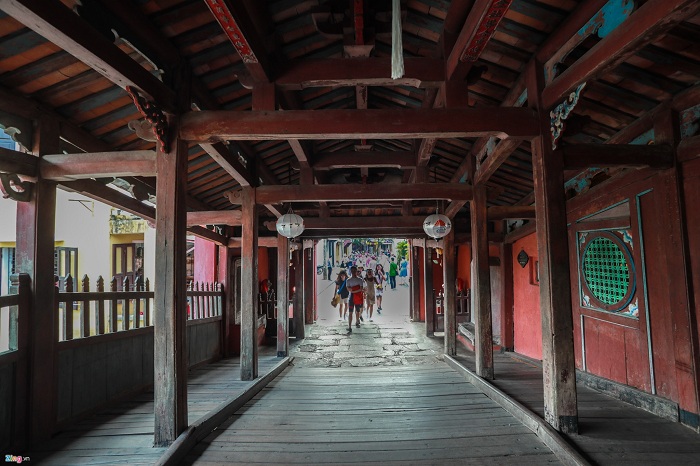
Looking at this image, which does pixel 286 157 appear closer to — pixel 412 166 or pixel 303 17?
pixel 412 166

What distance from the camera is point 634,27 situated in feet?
9.27

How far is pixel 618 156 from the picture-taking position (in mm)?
4379

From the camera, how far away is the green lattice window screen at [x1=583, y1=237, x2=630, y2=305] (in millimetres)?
5395

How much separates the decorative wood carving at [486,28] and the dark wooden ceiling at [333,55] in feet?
0.21

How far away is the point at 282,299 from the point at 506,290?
4952 mm

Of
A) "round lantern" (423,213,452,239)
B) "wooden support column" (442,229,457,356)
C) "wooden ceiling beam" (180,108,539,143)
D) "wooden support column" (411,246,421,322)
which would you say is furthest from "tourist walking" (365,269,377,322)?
"wooden ceiling beam" (180,108,539,143)

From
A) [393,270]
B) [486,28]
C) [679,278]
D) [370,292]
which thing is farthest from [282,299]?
[393,270]

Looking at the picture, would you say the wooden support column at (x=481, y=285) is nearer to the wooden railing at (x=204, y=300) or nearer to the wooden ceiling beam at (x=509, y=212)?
the wooden ceiling beam at (x=509, y=212)

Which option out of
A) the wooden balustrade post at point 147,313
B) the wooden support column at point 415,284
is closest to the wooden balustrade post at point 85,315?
the wooden balustrade post at point 147,313

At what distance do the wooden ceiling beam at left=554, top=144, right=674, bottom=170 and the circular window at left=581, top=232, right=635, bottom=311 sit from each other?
4.24ft

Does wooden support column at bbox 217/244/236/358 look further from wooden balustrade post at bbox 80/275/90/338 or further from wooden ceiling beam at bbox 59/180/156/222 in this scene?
wooden balustrade post at bbox 80/275/90/338

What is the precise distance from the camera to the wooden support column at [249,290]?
21.3 feet

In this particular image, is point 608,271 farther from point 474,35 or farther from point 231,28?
point 231,28

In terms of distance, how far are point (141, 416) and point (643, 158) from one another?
585 cm
